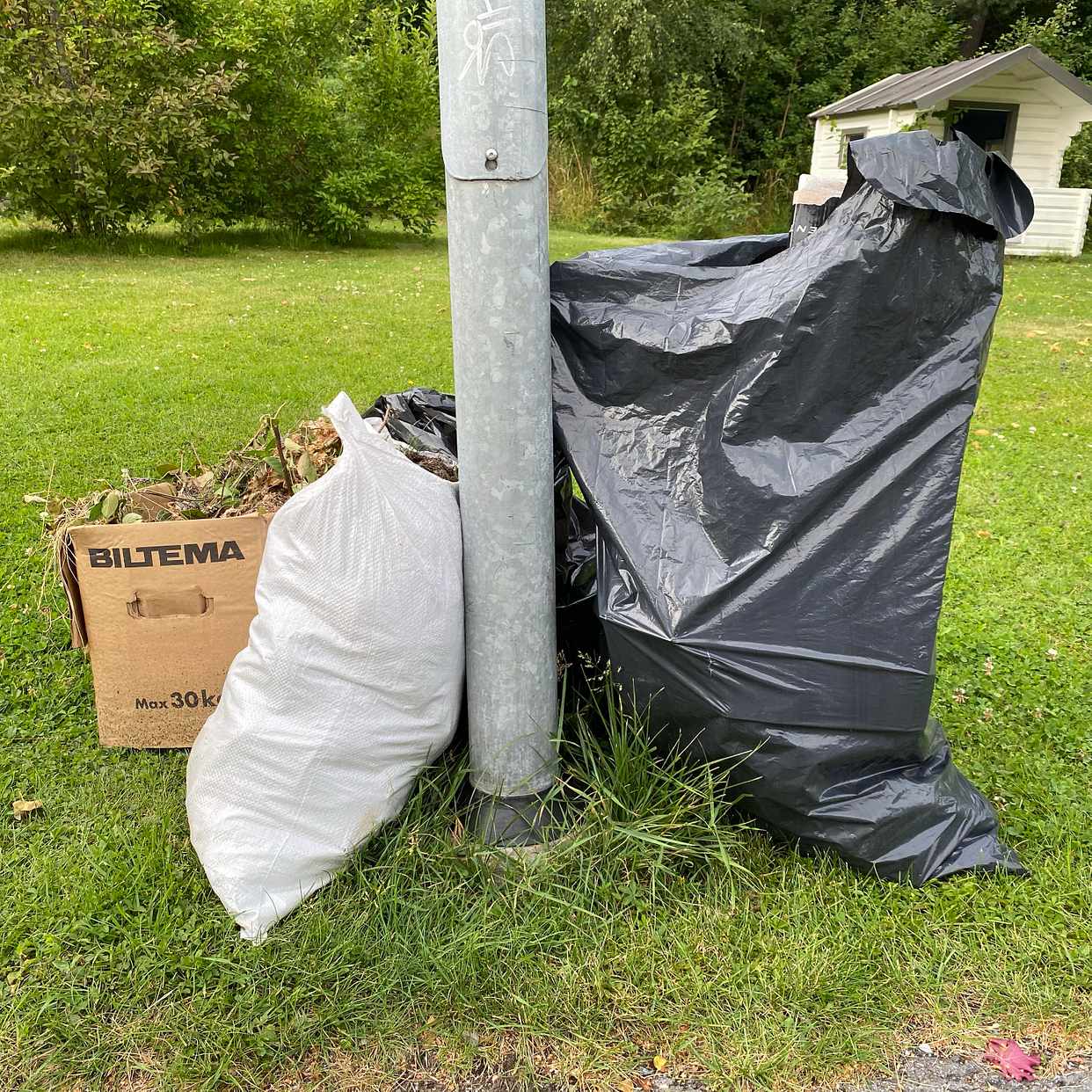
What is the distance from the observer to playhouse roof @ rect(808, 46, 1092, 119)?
1307cm

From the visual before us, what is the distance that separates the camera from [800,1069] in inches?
67.8

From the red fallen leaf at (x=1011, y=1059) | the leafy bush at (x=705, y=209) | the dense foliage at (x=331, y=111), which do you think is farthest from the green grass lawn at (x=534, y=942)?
the leafy bush at (x=705, y=209)

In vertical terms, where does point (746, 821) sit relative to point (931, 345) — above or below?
below

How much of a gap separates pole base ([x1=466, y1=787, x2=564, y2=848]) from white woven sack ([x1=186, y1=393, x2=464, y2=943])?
0.26 metres

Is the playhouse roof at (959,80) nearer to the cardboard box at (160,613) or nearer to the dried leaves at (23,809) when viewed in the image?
the cardboard box at (160,613)

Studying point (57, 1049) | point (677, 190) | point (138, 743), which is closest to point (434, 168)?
point (677, 190)

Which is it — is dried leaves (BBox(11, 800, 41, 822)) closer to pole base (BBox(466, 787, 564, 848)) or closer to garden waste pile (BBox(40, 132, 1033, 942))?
garden waste pile (BBox(40, 132, 1033, 942))

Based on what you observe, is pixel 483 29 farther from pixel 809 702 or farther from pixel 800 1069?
pixel 800 1069

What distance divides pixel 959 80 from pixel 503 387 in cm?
1396

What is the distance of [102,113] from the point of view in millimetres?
10094

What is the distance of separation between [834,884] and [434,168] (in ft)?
39.2

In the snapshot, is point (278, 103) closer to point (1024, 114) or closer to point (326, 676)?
point (1024, 114)

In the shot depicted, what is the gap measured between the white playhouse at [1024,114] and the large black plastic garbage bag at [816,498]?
42.7 ft

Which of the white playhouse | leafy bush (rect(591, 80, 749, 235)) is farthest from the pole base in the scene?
leafy bush (rect(591, 80, 749, 235))
